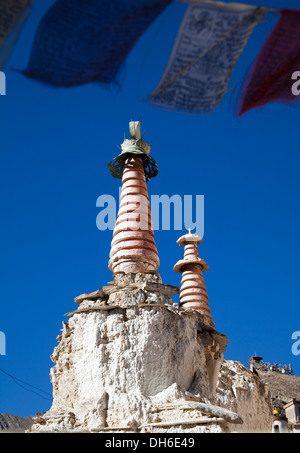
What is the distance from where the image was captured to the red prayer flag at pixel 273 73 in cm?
877

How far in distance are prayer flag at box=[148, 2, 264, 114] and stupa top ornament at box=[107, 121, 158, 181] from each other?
12.5 meters

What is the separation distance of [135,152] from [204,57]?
12630 millimetres

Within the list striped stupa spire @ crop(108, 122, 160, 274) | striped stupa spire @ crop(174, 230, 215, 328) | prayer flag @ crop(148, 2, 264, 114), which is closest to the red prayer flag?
prayer flag @ crop(148, 2, 264, 114)

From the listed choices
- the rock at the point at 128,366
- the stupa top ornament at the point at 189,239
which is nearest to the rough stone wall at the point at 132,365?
the rock at the point at 128,366

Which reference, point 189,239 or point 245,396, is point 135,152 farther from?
point 245,396

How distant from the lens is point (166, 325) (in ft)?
54.8

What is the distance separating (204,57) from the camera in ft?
27.9

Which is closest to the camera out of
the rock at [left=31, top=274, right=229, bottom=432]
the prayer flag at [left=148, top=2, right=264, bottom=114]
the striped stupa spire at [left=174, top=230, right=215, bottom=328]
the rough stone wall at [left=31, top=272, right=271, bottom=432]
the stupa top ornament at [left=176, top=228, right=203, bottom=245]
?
the prayer flag at [left=148, top=2, right=264, bottom=114]

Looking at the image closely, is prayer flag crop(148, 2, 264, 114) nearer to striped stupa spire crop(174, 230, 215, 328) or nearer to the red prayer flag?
the red prayer flag

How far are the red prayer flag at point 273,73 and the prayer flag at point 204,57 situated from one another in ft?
1.55

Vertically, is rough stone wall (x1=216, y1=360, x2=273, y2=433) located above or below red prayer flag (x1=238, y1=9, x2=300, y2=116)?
below

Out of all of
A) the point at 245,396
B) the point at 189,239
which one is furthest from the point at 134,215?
the point at 245,396

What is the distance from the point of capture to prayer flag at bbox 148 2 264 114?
26.7 ft
